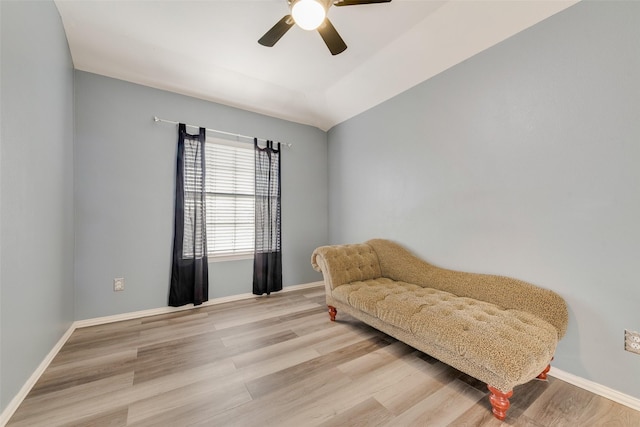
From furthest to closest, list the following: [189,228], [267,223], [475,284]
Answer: [267,223] → [189,228] → [475,284]

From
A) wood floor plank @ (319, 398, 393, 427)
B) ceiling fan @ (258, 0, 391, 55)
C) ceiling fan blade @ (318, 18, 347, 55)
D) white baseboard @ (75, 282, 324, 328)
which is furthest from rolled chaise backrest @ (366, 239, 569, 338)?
ceiling fan @ (258, 0, 391, 55)

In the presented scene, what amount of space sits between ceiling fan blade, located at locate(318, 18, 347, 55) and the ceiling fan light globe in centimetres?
13

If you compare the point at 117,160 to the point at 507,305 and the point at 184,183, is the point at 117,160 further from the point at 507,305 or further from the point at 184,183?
the point at 507,305

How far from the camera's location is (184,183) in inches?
113

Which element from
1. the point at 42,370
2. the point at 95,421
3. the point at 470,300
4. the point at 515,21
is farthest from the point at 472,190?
the point at 42,370

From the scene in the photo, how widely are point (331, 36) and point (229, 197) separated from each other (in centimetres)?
221

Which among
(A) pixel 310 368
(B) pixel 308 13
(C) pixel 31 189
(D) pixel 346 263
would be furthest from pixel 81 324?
(B) pixel 308 13

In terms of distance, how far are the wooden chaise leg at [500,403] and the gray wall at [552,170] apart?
77 centimetres

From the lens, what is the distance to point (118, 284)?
2578 mm

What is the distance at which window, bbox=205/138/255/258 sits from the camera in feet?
10.2

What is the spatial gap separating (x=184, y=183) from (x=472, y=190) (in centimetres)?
304

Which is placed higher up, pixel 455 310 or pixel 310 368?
pixel 455 310

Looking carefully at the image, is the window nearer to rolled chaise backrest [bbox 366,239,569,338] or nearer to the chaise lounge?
the chaise lounge

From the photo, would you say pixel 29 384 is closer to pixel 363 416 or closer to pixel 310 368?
pixel 310 368
